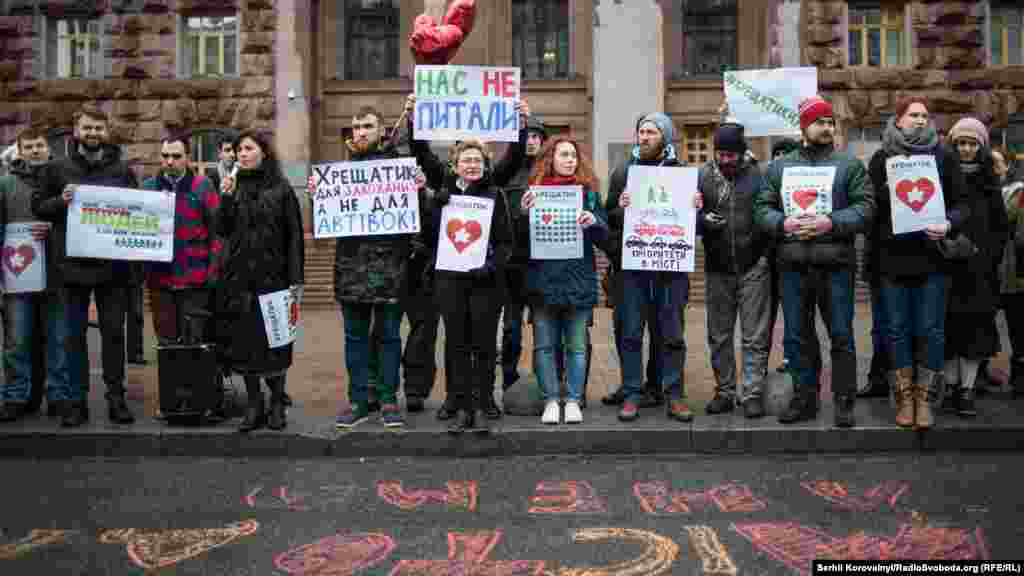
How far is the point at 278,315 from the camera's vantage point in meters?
8.20

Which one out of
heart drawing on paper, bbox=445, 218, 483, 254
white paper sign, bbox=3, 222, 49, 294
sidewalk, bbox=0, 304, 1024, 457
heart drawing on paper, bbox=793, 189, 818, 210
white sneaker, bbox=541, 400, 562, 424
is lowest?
sidewalk, bbox=0, 304, 1024, 457

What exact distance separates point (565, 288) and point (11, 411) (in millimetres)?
4446

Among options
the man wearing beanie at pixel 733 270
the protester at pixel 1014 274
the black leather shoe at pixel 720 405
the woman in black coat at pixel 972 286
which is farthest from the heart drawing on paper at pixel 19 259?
the protester at pixel 1014 274

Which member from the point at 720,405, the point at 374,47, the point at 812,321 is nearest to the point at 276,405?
the point at 720,405

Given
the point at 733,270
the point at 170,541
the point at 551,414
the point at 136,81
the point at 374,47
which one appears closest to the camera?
the point at 170,541

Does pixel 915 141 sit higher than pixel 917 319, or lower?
higher

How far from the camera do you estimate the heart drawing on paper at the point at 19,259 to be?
8.59 meters

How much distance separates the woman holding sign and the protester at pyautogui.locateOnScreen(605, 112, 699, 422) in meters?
0.96

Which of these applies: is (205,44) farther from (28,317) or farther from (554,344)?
(554,344)

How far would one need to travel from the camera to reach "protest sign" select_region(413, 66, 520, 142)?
8.54 m

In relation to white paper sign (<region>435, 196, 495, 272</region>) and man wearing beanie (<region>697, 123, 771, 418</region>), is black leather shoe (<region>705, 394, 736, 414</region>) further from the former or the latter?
white paper sign (<region>435, 196, 495, 272</region>)

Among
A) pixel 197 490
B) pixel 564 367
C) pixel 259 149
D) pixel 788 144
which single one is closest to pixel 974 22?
pixel 788 144

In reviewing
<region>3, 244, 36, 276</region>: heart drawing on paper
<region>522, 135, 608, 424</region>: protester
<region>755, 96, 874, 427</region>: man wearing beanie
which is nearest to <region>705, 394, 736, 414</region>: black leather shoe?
<region>755, 96, 874, 427</region>: man wearing beanie

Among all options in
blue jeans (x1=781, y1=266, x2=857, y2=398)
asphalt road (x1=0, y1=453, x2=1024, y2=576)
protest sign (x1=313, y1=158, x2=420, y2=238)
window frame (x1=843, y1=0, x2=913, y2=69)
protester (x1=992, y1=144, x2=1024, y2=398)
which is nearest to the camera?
asphalt road (x1=0, y1=453, x2=1024, y2=576)
